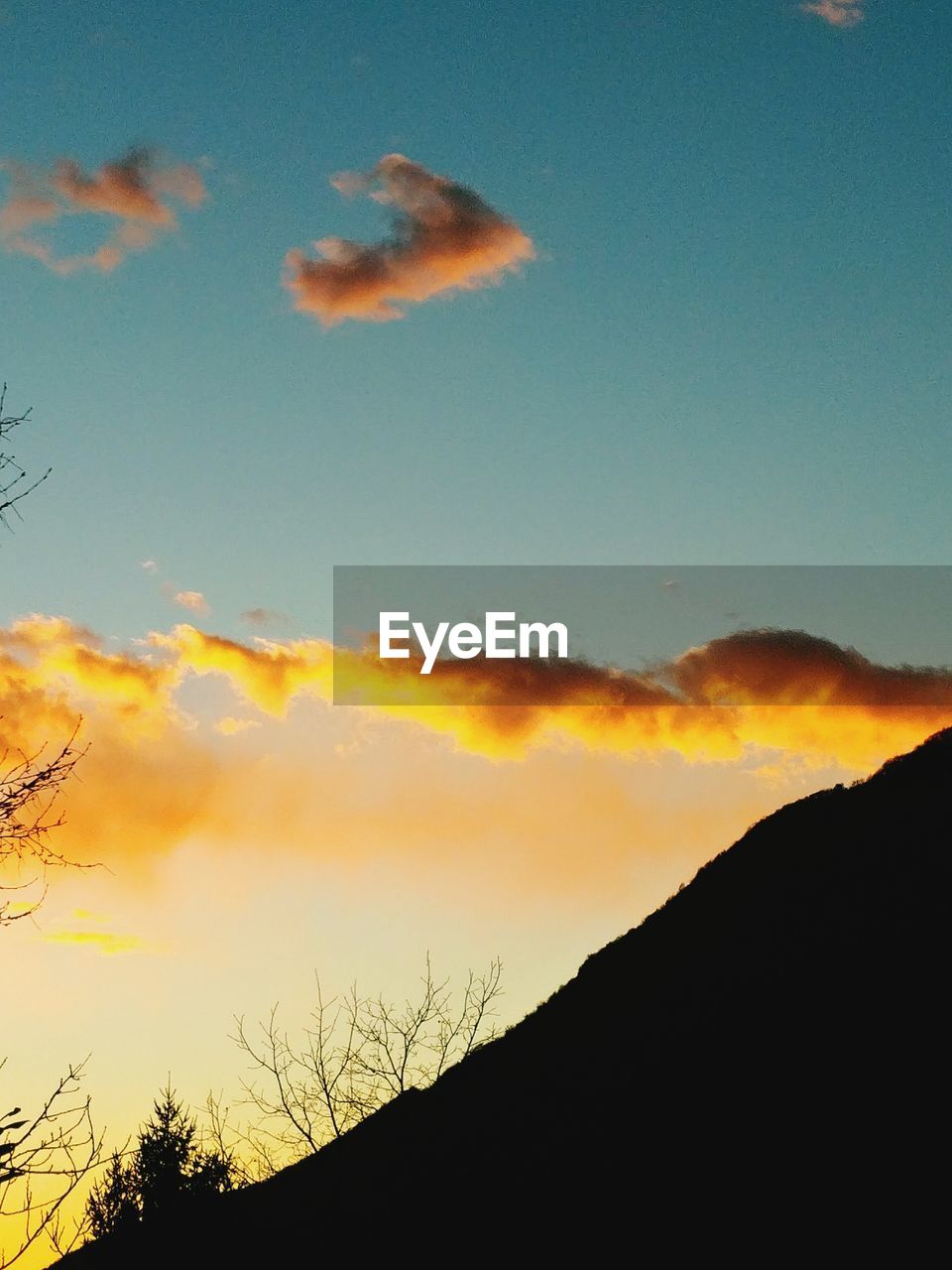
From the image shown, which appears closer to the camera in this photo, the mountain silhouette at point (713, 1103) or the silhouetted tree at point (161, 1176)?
the mountain silhouette at point (713, 1103)

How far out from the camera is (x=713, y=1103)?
776 inches

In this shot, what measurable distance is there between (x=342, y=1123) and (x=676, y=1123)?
23.9 meters

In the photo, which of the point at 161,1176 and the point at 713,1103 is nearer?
the point at 713,1103

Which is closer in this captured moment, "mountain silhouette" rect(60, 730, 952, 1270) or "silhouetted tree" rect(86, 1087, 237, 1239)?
"mountain silhouette" rect(60, 730, 952, 1270)

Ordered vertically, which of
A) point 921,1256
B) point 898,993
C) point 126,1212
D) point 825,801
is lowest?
point 126,1212

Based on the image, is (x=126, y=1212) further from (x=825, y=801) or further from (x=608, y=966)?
(x=825, y=801)

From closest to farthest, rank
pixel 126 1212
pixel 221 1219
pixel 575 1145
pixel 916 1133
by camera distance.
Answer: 1. pixel 916 1133
2. pixel 575 1145
3. pixel 221 1219
4. pixel 126 1212

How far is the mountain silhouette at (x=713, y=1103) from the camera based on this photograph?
16375 mm

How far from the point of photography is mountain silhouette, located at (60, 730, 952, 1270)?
A: 645 inches

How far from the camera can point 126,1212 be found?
131ft

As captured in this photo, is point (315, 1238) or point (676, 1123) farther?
point (315, 1238)

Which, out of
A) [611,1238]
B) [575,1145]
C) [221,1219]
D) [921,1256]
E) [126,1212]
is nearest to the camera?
[921,1256]

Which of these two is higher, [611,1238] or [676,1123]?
[676,1123]

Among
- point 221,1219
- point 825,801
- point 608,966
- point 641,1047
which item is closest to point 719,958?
point 641,1047
